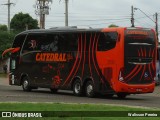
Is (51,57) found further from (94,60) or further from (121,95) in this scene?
(121,95)

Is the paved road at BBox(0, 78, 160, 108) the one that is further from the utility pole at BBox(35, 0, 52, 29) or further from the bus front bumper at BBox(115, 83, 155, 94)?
the utility pole at BBox(35, 0, 52, 29)

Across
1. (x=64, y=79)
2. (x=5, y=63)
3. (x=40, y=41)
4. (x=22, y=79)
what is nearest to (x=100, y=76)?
(x=64, y=79)

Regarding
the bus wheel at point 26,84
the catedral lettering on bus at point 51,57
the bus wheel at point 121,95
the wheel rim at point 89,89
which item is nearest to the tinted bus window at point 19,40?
the catedral lettering on bus at point 51,57

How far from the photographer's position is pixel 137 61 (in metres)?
25.9

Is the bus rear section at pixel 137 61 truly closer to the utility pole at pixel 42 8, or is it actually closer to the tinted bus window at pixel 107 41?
the tinted bus window at pixel 107 41

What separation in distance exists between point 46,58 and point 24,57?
2.38 meters

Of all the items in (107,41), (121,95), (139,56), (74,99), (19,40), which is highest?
(107,41)

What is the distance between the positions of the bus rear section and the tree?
73775mm

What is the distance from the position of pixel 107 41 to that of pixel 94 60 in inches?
54.9

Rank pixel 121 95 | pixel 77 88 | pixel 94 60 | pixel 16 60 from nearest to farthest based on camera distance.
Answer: pixel 94 60, pixel 121 95, pixel 77 88, pixel 16 60

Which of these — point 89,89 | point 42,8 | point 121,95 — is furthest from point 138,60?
point 42,8

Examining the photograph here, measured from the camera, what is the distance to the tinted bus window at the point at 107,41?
84.0 ft

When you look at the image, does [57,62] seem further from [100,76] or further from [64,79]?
[100,76]

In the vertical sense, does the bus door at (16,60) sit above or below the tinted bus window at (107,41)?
below
